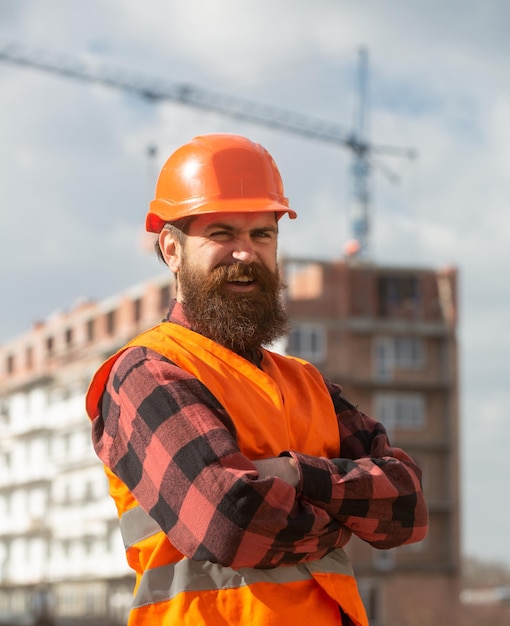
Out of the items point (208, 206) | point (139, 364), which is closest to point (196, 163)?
point (208, 206)

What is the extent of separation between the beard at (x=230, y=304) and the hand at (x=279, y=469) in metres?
0.42

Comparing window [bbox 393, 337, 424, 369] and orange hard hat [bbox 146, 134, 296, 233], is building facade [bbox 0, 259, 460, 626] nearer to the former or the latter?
window [bbox 393, 337, 424, 369]

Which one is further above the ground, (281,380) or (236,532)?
(281,380)

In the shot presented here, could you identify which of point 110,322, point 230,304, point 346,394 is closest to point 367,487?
point 230,304

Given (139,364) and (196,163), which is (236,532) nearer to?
(139,364)

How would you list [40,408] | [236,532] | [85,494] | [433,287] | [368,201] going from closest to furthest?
[236,532]
[433,287]
[85,494]
[40,408]
[368,201]

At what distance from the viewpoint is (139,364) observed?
356 cm

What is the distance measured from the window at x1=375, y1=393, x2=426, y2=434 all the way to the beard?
66413 mm

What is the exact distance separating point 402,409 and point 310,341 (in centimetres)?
628

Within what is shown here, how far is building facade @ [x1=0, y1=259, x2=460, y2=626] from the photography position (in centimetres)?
6869

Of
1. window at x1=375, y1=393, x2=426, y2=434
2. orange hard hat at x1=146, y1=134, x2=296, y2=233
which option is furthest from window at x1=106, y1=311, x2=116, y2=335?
orange hard hat at x1=146, y1=134, x2=296, y2=233

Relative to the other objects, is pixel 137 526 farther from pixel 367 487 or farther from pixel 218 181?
pixel 218 181

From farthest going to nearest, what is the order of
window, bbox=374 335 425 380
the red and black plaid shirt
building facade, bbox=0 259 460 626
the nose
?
window, bbox=374 335 425 380 < building facade, bbox=0 259 460 626 < the nose < the red and black plaid shirt

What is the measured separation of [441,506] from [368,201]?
116ft
